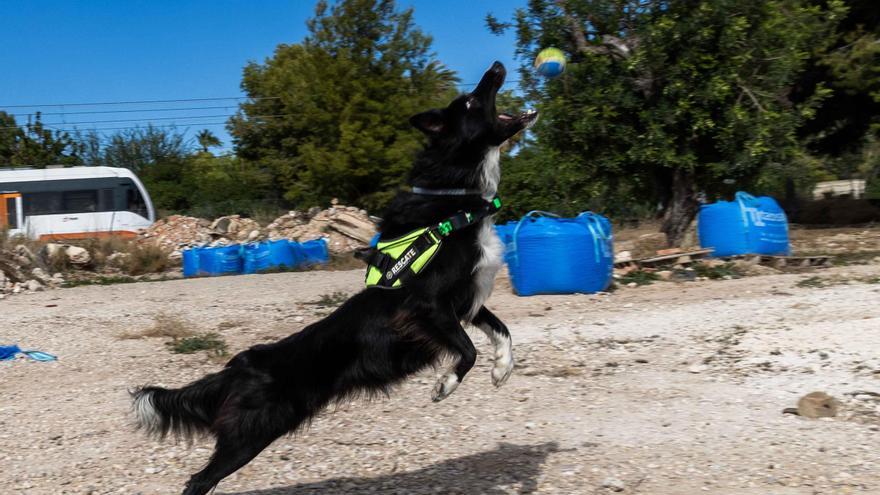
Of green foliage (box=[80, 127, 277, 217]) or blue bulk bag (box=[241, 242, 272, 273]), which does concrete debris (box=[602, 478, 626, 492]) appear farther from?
green foliage (box=[80, 127, 277, 217])

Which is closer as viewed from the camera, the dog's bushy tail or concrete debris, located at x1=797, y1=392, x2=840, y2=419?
the dog's bushy tail

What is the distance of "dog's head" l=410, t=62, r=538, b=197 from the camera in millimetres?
4613

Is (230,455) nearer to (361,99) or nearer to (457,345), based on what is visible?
(457,345)

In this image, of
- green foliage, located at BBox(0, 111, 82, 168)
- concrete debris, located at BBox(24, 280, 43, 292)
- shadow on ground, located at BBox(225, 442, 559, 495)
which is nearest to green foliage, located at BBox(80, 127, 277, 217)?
green foliage, located at BBox(0, 111, 82, 168)

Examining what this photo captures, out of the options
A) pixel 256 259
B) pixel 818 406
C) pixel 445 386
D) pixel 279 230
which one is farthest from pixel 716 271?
pixel 279 230

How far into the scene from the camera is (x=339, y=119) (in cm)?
3647

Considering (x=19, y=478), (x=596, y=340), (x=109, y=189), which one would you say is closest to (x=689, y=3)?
(x=596, y=340)

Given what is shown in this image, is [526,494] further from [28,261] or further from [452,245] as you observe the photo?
[28,261]

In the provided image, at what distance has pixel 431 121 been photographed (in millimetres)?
4652

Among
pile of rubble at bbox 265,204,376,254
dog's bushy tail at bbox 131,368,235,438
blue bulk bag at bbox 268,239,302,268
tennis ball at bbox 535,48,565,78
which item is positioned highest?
tennis ball at bbox 535,48,565,78

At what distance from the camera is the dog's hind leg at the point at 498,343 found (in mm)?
4746

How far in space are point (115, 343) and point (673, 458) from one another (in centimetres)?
720

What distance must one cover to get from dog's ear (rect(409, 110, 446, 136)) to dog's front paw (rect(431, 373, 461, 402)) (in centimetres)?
137

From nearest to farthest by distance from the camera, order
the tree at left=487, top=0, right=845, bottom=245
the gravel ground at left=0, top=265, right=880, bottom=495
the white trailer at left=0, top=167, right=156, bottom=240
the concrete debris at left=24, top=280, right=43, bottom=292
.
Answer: the gravel ground at left=0, top=265, right=880, bottom=495 → the tree at left=487, top=0, right=845, bottom=245 → the concrete debris at left=24, top=280, right=43, bottom=292 → the white trailer at left=0, top=167, right=156, bottom=240
